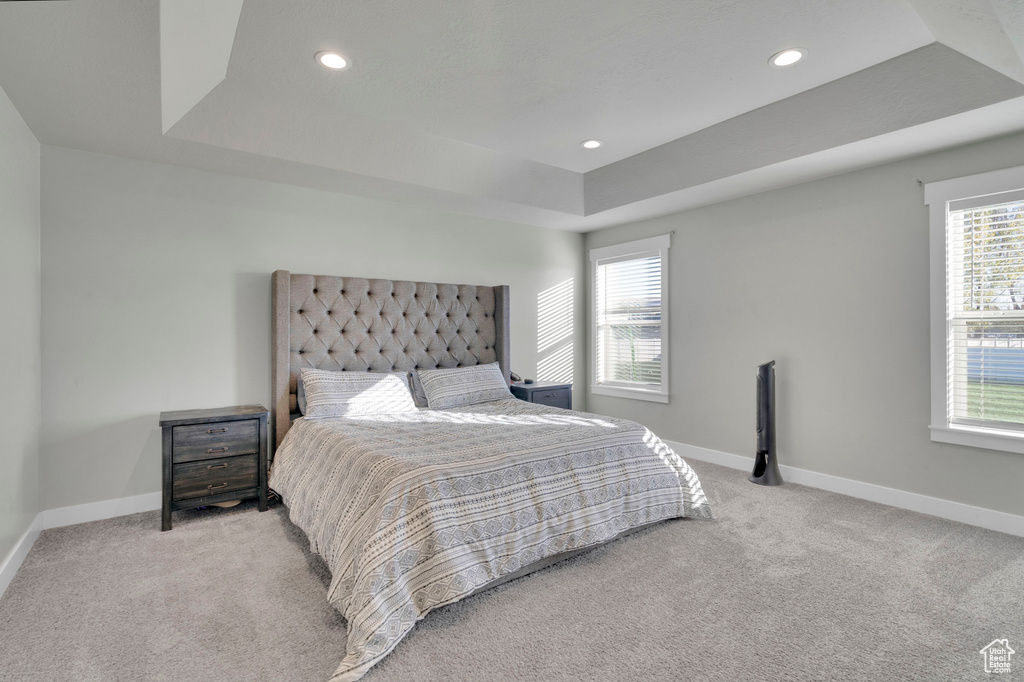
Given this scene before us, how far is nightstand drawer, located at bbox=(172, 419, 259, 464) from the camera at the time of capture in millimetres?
2977

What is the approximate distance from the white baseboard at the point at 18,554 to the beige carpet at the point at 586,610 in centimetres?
5

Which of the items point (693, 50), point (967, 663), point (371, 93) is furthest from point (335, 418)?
point (967, 663)

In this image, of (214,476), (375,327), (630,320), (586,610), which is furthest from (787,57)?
(214,476)

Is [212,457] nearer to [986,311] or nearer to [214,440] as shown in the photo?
[214,440]

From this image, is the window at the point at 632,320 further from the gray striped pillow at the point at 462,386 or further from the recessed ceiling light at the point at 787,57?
the recessed ceiling light at the point at 787,57

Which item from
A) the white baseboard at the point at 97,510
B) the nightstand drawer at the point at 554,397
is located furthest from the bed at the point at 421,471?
the white baseboard at the point at 97,510

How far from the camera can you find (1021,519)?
110 inches

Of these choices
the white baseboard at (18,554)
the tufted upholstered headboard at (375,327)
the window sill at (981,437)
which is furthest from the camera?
the tufted upholstered headboard at (375,327)

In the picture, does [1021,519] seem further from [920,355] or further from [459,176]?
[459,176]

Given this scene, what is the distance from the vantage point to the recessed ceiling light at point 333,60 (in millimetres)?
2457

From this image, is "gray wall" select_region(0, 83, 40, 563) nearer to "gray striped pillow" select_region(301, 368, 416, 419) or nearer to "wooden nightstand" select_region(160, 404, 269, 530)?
"wooden nightstand" select_region(160, 404, 269, 530)

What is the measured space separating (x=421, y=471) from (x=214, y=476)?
172 cm

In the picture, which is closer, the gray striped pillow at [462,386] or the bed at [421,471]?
the bed at [421,471]

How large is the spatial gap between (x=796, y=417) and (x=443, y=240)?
3202 mm
